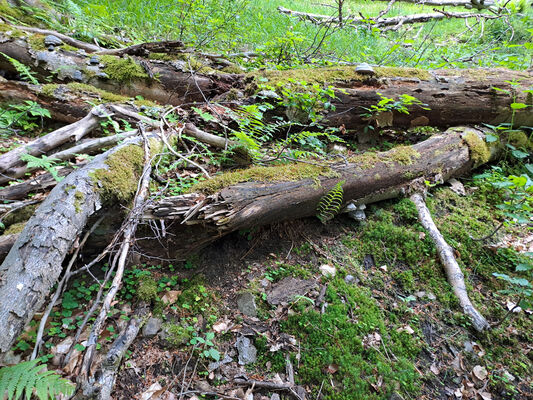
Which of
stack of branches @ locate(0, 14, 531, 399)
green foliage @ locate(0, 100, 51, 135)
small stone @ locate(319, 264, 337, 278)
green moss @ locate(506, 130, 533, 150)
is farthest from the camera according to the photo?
green moss @ locate(506, 130, 533, 150)

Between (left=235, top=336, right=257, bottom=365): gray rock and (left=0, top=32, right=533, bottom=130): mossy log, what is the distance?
343cm

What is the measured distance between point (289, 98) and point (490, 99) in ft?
11.8

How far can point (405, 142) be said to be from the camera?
4.94 meters

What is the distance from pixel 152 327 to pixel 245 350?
84 cm

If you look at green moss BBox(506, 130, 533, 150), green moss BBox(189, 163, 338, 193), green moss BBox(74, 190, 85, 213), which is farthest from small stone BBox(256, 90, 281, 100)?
green moss BBox(506, 130, 533, 150)

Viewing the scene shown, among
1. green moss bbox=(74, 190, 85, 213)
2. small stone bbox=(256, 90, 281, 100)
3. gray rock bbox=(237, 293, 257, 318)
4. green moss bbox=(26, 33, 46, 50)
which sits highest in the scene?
green moss bbox=(26, 33, 46, 50)

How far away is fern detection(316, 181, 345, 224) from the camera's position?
10.7 feet

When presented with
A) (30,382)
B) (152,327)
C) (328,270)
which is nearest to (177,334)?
(152,327)

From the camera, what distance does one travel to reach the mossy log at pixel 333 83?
4.46 m

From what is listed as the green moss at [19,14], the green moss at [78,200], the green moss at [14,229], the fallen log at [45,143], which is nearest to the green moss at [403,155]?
the green moss at [78,200]

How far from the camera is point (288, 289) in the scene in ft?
9.50

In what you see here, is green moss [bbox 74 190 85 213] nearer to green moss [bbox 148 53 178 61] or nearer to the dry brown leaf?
green moss [bbox 148 53 178 61]

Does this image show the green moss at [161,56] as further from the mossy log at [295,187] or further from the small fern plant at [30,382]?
the small fern plant at [30,382]

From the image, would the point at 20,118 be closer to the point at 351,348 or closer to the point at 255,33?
the point at 351,348
